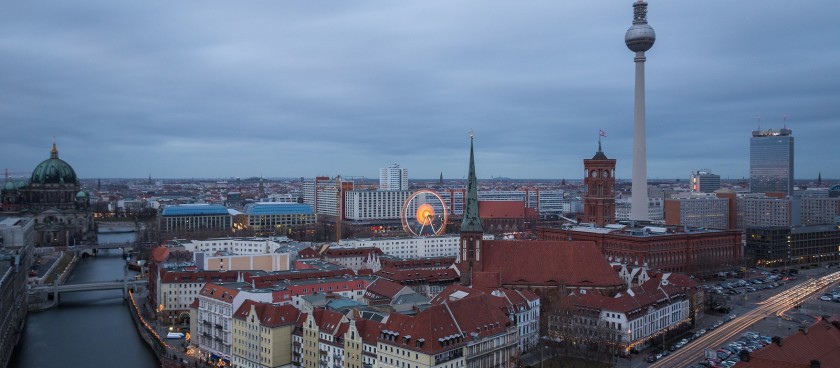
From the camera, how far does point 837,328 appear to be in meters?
27.7

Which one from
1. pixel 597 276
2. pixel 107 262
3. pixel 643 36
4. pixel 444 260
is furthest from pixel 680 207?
pixel 107 262

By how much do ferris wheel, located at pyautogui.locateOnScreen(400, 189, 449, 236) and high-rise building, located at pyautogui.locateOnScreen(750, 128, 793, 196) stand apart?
6902 cm

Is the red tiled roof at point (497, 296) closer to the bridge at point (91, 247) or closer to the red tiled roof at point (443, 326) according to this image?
the red tiled roof at point (443, 326)

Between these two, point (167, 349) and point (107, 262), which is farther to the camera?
point (107, 262)

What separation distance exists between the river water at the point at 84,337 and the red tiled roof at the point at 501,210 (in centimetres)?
5802

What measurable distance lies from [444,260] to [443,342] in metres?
26.4

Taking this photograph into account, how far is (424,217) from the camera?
81.4 metres

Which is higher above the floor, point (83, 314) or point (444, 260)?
point (444, 260)

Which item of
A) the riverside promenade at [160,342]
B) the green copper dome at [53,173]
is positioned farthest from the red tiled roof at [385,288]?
the green copper dome at [53,173]

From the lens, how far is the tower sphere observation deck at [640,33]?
7881 centimetres

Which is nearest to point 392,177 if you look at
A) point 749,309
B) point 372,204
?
point 372,204

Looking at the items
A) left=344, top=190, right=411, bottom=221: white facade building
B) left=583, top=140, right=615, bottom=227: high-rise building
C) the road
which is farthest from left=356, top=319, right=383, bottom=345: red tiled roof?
left=344, top=190, right=411, bottom=221: white facade building

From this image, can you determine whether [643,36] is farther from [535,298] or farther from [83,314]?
[83,314]

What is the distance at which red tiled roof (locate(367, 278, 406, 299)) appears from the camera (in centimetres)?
4009
